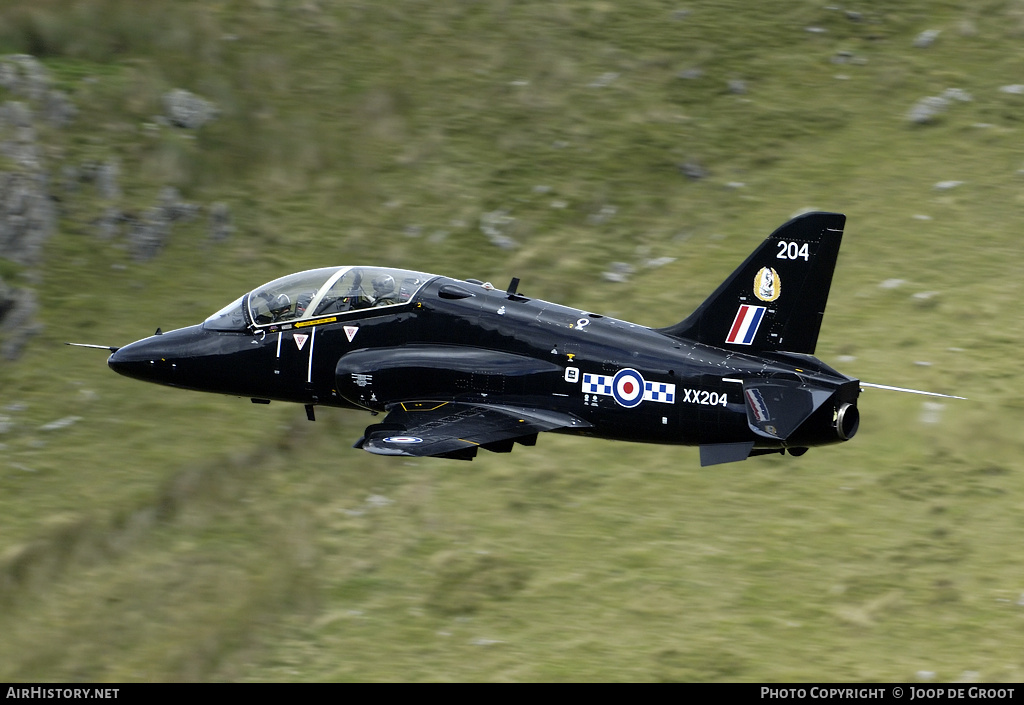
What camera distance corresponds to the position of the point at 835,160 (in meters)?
31.8

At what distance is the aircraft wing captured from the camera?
18.0 metres

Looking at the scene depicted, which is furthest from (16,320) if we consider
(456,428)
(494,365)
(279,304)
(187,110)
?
(456,428)

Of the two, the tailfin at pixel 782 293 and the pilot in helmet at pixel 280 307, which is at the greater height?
the tailfin at pixel 782 293

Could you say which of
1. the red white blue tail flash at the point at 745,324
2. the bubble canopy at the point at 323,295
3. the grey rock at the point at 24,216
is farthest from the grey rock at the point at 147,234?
the red white blue tail flash at the point at 745,324

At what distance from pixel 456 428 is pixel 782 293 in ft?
17.2

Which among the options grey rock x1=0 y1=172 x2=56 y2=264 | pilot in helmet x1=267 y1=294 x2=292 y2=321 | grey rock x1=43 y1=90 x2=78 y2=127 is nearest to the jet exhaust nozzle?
pilot in helmet x1=267 y1=294 x2=292 y2=321

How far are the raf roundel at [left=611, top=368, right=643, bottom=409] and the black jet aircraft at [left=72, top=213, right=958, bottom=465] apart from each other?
0.02 m

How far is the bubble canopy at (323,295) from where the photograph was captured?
2056cm

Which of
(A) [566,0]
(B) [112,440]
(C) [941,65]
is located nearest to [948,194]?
(C) [941,65]

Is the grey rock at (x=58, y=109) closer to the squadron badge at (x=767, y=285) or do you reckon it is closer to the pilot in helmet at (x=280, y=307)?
the pilot in helmet at (x=280, y=307)

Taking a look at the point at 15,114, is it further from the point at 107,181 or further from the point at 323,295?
the point at 323,295

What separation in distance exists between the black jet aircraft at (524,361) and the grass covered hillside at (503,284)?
3.08m

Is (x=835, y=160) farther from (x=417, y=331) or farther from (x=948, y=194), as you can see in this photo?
(x=417, y=331)

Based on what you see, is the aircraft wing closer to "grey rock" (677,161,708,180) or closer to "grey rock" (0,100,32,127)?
"grey rock" (677,161,708,180)
